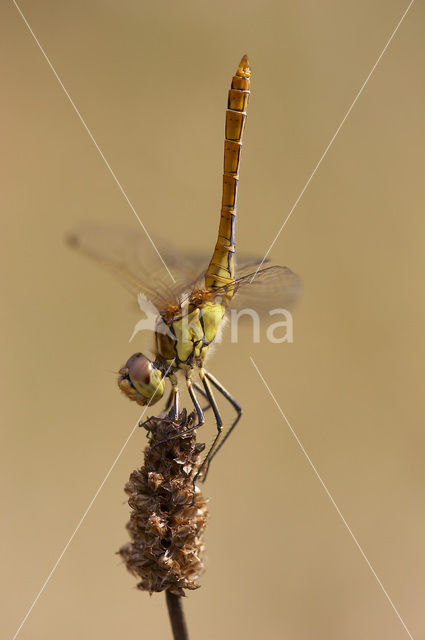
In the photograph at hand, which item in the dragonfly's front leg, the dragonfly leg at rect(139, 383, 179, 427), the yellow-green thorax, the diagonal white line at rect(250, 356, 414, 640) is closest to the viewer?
the dragonfly leg at rect(139, 383, 179, 427)

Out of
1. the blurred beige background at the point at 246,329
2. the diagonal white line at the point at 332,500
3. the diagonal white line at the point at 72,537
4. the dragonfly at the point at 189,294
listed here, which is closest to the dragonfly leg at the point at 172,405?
the dragonfly at the point at 189,294

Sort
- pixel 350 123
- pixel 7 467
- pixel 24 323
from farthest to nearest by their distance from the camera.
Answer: pixel 350 123 < pixel 24 323 < pixel 7 467

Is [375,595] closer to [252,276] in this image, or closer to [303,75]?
[252,276]

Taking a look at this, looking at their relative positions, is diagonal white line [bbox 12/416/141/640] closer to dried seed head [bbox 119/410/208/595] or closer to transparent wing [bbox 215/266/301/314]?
transparent wing [bbox 215/266/301/314]

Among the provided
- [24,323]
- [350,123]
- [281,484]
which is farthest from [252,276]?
[350,123]

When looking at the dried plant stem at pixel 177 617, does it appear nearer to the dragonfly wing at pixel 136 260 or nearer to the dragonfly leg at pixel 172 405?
the dragonfly leg at pixel 172 405

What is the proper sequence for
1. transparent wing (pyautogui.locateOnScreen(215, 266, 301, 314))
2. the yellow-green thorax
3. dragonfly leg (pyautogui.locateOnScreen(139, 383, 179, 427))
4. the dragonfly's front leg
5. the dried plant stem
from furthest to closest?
transparent wing (pyautogui.locateOnScreen(215, 266, 301, 314)) < the yellow-green thorax < the dragonfly's front leg < dragonfly leg (pyautogui.locateOnScreen(139, 383, 179, 427)) < the dried plant stem

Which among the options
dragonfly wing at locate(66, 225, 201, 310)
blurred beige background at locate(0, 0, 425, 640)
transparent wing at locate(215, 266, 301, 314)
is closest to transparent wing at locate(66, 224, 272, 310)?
dragonfly wing at locate(66, 225, 201, 310)
